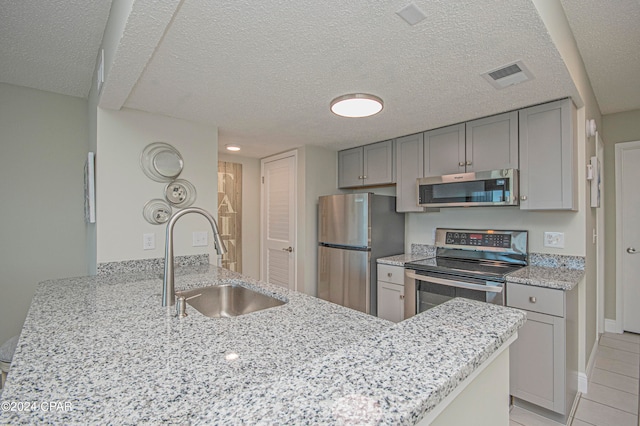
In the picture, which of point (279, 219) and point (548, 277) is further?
point (279, 219)

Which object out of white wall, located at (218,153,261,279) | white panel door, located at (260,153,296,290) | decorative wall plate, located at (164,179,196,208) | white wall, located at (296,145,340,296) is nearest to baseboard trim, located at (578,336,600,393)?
white wall, located at (296,145,340,296)

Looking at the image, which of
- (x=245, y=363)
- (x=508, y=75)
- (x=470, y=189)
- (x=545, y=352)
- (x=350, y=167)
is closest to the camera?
(x=245, y=363)

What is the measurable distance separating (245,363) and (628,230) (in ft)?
13.4

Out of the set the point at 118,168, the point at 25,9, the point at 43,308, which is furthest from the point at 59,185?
the point at 43,308

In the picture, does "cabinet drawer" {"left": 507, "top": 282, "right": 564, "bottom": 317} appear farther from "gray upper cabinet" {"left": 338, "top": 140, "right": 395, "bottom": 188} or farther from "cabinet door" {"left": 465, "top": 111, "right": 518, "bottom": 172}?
"gray upper cabinet" {"left": 338, "top": 140, "right": 395, "bottom": 188}

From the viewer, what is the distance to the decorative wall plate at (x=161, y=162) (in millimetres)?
2320

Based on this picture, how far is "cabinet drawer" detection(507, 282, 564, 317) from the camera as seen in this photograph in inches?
73.5

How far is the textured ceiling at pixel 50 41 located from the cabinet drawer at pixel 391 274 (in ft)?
8.67

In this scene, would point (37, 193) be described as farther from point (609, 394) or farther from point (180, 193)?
point (609, 394)

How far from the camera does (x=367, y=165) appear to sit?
11.2ft

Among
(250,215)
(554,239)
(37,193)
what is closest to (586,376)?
(554,239)

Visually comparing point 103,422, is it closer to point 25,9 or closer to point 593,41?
point 25,9

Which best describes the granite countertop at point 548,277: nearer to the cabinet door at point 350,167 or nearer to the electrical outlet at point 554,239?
the electrical outlet at point 554,239

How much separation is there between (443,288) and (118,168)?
261 cm
